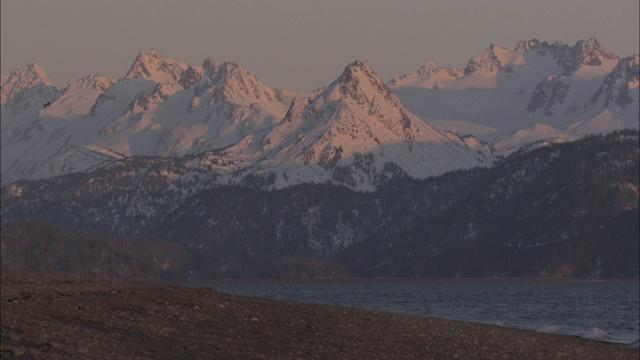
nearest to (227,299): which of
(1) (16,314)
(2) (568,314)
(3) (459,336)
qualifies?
(3) (459,336)

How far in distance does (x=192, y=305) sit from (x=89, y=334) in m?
21.2

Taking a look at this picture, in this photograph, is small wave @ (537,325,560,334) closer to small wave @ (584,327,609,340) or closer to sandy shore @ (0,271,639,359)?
small wave @ (584,327,609,340)

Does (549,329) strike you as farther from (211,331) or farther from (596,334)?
(211,331)

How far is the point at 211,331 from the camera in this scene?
68500 mm

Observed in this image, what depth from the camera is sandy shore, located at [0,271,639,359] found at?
56.7 m

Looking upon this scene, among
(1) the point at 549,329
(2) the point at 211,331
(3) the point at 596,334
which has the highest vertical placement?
(1) the point at 549,329

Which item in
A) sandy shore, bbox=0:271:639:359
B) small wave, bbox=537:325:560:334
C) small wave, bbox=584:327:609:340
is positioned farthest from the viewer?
small wave, bbox=537:325:560:334

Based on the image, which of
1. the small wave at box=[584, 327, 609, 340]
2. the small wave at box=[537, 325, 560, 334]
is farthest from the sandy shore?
the small wave at box=[537, 325, 560, 334]

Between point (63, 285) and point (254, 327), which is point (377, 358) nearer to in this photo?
point (254, 327)

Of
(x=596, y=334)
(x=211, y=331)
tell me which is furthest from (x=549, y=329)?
(x=211, y=331)

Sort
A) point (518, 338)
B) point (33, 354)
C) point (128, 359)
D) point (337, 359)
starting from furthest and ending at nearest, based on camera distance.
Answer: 1. point (518, 338)
2. point (337, 359)
3. point (128, 359)
4. point (33, 354)

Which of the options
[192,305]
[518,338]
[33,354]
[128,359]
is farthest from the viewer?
[518,338]

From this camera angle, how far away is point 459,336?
8812cm

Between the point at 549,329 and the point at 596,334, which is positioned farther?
the point at 549,329
